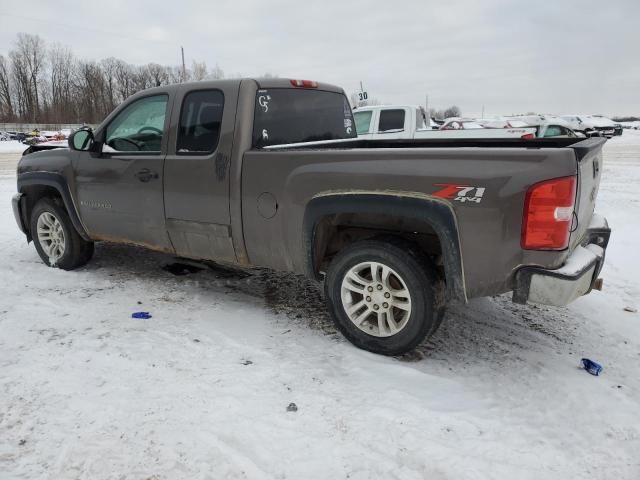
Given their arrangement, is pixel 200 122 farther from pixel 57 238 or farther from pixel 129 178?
pixel 57 238

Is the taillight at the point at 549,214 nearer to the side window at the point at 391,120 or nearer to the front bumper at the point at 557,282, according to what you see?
the front bumper at the point at 557,282

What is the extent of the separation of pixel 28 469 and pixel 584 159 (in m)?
3.29

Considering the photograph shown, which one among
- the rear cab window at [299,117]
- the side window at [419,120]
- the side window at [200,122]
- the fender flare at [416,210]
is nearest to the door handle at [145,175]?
the side window at [200,122]

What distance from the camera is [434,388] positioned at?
115 inches

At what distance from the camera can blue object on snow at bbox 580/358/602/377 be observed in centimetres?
313

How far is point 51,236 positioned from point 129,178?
5.22 ft

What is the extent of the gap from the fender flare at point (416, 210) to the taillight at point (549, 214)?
395 mm

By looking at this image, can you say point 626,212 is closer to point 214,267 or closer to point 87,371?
point 214,267

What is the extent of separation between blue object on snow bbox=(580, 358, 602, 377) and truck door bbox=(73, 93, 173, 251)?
338 cm

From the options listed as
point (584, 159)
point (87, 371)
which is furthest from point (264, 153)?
point (584, 159)

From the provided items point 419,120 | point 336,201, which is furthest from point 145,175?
point 419,120

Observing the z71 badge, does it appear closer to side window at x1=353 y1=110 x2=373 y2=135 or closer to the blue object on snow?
the blue object on snow

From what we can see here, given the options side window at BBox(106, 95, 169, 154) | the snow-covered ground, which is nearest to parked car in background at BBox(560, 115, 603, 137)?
the snow-covered ground

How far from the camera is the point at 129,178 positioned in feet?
14.3
